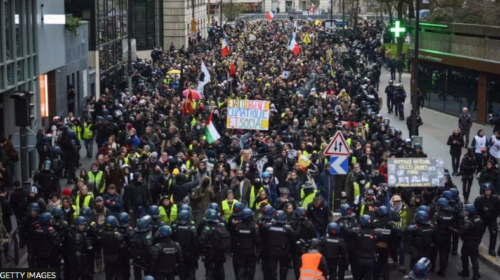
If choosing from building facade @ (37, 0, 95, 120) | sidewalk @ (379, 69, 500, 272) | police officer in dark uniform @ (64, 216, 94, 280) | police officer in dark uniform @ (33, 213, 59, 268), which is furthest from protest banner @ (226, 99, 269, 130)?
police officer in dark uniform @ (33, 213, 59, 268)

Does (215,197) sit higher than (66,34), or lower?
lower

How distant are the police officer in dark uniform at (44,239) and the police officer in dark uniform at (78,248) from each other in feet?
0.81

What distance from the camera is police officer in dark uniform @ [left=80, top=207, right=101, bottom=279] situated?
1529 centimetres

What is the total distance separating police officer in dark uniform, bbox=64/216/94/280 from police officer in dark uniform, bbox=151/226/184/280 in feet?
4.66

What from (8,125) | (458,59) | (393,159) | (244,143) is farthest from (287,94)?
(393,159)

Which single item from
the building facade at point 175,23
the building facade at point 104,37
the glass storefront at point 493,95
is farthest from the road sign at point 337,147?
the building facade at point 175,23

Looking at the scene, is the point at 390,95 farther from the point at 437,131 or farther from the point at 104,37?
the point at 104,37

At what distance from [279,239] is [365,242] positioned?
1.30m

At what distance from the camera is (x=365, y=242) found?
590 inches

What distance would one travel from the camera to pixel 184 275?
1514cm

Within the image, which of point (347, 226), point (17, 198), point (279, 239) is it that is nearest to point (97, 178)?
point (17, 198)

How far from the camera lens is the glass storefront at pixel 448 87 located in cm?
3619

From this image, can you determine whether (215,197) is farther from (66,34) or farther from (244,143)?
(66,34)

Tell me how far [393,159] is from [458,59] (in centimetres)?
1876
